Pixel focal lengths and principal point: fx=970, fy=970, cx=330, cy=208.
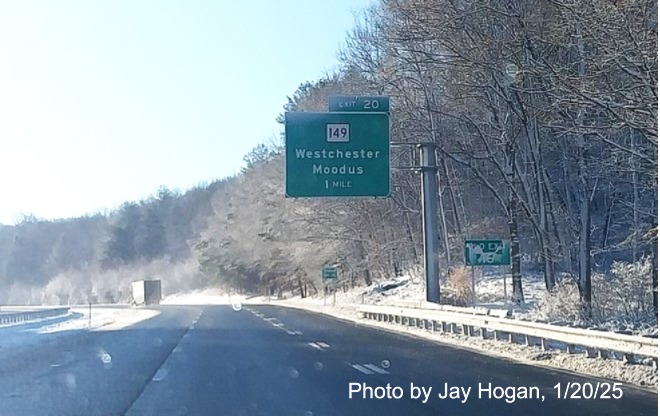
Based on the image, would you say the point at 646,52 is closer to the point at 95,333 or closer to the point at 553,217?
the point at 553,217

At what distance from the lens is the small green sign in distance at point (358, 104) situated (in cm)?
2647

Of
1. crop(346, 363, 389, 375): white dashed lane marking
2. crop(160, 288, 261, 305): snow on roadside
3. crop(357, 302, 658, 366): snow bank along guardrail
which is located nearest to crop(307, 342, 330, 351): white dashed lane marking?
crop(357, 302, 658, 366): snow bank along guardrail

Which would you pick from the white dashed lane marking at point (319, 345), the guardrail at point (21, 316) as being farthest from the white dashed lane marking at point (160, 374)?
the guardrail at point (21, 316)

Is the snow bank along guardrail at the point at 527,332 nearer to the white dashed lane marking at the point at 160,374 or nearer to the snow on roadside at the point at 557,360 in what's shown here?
the snow on roadside at the point at 557,360

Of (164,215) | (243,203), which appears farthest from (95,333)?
(164,215)

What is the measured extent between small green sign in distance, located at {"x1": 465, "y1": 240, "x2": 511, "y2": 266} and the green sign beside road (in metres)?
3.44

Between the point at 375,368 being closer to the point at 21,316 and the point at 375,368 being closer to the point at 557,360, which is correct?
the point at 557,360

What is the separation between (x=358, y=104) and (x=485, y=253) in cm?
589

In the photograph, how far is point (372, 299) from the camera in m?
51.3

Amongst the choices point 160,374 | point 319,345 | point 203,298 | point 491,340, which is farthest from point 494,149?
point 203,298

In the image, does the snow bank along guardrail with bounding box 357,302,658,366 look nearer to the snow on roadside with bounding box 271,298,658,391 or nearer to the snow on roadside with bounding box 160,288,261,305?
the snow on roadside with bounding box 271,298,658,391

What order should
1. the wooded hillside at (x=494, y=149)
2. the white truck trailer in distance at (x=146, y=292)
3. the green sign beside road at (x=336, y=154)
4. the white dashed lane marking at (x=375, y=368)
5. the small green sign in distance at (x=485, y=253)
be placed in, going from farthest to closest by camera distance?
the white truck trailer in distance at (x=146, y=292)
the small green sign in distance at (x=485, y=253)
the green sign beside road at (x=336, y=154)
the wooded hillside at (x=494, y=149)
the white dashed lane marking at (x=375, y=368)

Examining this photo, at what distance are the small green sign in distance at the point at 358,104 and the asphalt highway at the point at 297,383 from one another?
6.29 m

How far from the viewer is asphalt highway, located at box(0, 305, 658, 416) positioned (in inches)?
472
